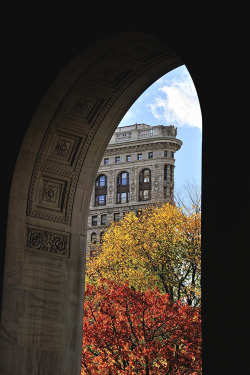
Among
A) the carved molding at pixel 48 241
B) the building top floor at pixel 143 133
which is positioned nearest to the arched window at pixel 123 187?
the building top floor at pixel 143 133

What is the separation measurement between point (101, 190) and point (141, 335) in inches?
3439

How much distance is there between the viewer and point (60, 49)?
11.3 meters

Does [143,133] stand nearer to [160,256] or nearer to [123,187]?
[123,187]

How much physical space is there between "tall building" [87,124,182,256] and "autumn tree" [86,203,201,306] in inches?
2471

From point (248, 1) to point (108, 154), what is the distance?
339ft

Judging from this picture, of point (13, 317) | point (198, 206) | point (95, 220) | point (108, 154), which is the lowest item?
point (13, 317)

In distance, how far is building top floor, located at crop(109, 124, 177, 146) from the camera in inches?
4254

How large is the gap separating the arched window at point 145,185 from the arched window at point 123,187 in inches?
90.3

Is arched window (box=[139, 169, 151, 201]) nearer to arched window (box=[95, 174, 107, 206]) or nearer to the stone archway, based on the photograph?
arched window (box=[95, 174, 107, 206])

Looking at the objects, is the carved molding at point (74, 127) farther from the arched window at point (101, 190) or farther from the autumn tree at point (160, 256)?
the arched window at point (101, 190)

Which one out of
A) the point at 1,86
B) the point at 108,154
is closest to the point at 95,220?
the point at 108,154

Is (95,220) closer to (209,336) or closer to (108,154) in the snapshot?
(108,154)

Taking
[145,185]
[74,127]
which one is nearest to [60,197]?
[74,127]

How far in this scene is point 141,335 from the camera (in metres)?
26.0
